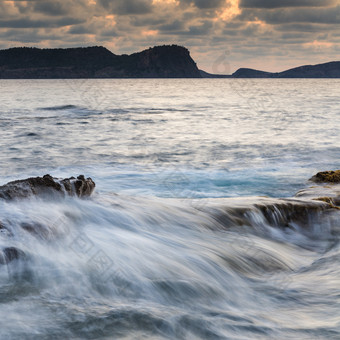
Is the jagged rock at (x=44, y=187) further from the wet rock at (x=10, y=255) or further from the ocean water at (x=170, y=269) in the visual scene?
the wet rock at (x=10, y=255)

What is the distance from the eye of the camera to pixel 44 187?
19.3 feet

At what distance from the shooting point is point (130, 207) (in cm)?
638

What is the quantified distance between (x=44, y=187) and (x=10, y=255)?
61.0 inches

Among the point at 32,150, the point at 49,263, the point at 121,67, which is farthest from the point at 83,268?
the point at 121,67

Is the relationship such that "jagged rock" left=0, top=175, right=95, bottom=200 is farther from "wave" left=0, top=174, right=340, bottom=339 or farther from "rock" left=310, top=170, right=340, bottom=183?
"rock" left=310, top=170, right=340, bottom=183

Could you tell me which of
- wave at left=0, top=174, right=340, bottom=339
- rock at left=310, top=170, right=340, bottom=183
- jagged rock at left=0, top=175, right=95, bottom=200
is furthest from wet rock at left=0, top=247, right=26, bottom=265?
rock at left=310, top=170, right=340, bottom=183

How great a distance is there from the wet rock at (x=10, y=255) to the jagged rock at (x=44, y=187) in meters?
1.13

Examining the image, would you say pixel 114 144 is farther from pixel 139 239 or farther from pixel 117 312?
pixel 117 312

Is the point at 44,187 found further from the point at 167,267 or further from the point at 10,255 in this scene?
the point at 167,267

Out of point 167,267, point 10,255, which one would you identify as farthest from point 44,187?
point 167,267

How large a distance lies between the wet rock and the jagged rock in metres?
1.13

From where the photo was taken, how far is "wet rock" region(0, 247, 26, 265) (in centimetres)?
439

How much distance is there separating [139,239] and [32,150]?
36.4ft

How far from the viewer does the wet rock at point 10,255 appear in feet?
14.4
